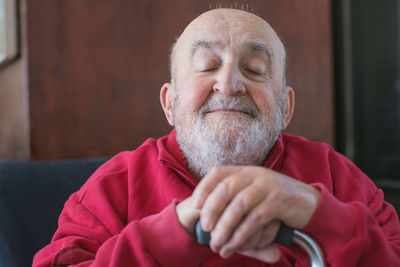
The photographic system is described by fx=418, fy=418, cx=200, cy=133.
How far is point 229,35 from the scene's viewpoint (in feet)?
3.32

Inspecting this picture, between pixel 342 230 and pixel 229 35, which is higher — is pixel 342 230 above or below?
below

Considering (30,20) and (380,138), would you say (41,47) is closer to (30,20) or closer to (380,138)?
(30,20)

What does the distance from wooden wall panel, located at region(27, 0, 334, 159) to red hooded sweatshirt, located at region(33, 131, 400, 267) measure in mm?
679

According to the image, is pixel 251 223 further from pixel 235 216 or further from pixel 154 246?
pixel 154 246

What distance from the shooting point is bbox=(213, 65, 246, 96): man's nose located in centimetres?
94

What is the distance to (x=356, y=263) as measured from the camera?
74 centimetres

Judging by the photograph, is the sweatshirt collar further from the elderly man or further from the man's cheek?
the man's cheek

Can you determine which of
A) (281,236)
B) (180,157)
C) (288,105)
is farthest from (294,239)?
(288,105)

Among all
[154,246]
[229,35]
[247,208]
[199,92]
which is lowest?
[154,246]

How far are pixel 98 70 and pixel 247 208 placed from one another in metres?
1.26

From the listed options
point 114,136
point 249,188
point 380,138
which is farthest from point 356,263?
point 380,138

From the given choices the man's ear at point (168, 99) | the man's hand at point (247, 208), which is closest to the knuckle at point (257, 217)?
the man's hand at point (247, 208)

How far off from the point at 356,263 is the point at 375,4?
198 centimetres

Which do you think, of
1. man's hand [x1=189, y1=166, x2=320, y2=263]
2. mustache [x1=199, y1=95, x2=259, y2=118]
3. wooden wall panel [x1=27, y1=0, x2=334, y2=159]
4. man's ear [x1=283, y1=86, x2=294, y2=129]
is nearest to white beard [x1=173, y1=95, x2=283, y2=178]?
mustache [x1=199, y1=95, x2=259, y2=118]
